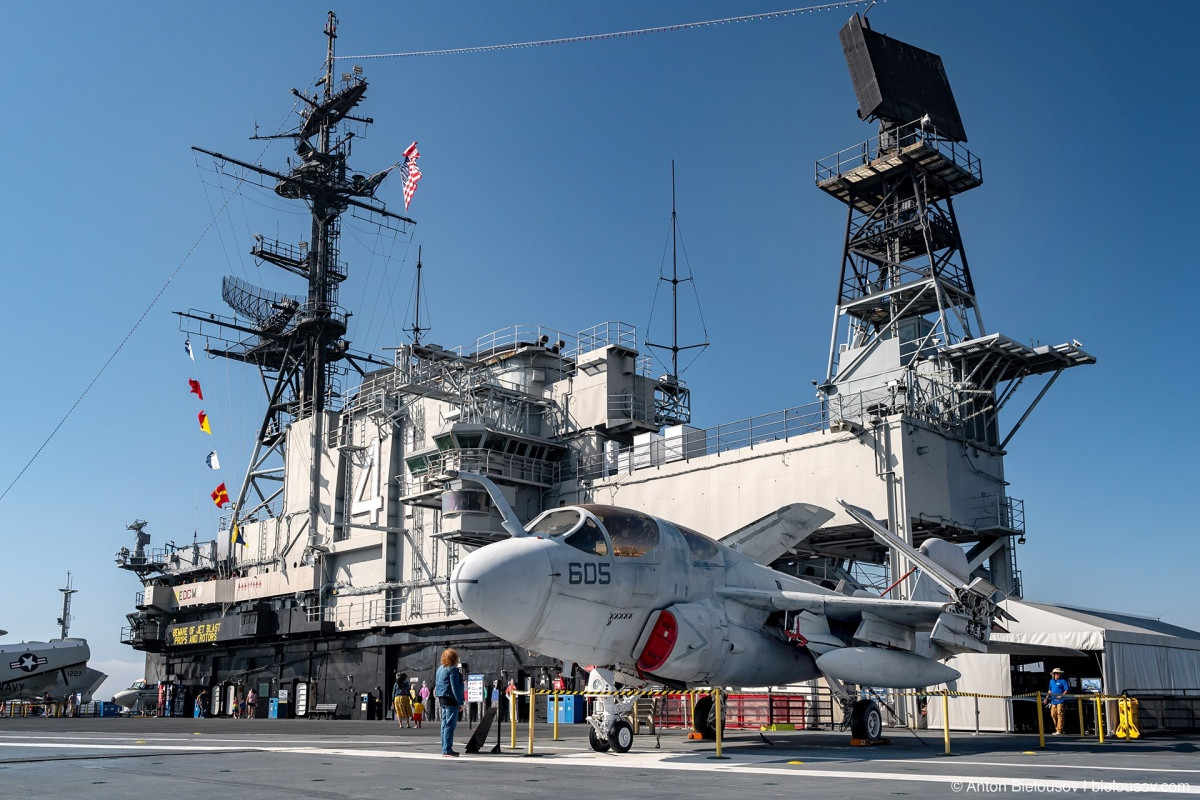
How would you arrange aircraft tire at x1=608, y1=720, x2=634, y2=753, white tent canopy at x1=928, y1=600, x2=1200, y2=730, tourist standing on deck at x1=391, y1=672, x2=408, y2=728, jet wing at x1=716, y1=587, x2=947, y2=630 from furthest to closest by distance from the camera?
tourist standing on deck at x1=391, y1=672, x2=408, y2=728 → white tent canopy at x1=928, y1=600, x2=1200, y2=730 → jet wing at x1=716, y1=587, x2=947, y2=630 → aircraft tire at x1=608, y1=720, x2=634, y2=753

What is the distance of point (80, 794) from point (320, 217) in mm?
49267

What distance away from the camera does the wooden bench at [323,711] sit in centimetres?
4172

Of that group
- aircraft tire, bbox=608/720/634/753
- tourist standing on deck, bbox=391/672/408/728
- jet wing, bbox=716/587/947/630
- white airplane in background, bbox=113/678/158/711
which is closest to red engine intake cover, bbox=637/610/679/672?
aircraft tire, bbox=608/720/634/753

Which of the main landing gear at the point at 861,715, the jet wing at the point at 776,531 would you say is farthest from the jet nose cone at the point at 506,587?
the jet wing at the point at 776,531

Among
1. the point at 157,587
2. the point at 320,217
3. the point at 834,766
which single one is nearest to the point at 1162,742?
the point at 834,766

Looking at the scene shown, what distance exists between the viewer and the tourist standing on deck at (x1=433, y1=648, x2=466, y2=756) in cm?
1362

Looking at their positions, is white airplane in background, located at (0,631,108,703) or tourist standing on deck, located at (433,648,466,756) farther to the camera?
white airplane in background, located at (0,631,108,703)

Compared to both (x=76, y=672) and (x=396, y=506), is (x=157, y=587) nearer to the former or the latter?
(x=76, y=672)

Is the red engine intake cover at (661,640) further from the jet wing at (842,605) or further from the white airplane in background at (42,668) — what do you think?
the white airplane in background at (42,668)

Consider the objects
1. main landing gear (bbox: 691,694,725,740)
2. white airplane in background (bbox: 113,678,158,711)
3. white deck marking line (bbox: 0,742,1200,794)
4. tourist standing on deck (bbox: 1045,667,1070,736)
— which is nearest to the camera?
white deck marking line (bbox: 0,742,1200,794)

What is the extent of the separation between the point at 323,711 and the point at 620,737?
31782 millimetres

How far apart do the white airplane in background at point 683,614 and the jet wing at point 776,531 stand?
2.29m

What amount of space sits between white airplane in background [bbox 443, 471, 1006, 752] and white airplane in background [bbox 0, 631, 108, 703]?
40.7 metres

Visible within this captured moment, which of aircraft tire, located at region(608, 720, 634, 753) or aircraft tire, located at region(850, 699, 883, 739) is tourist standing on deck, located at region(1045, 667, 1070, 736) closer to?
aircraft tire, located at region(850, 699, 883, 739)
